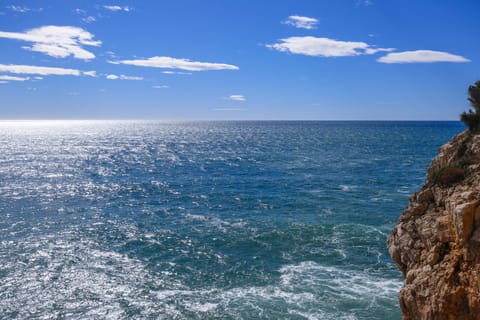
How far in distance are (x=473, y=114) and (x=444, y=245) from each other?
9303mm

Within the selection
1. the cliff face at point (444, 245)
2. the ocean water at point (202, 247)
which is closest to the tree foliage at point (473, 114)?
the cliff face at point (444, 245)

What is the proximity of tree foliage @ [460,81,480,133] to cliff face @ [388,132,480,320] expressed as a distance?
1.76m

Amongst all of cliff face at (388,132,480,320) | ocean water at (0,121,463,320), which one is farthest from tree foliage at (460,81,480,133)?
ocean water at (0,121,463,320)

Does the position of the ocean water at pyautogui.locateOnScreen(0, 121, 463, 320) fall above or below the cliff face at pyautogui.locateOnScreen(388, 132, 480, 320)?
below

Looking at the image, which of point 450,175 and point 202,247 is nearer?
point 450,175

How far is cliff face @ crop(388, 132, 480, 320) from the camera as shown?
13.8 m

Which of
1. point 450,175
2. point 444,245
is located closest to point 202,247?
point 450,175

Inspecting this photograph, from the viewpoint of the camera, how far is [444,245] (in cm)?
1518

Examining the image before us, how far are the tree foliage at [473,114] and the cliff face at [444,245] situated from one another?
1.76 m

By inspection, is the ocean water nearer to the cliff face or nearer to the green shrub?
the cliff face

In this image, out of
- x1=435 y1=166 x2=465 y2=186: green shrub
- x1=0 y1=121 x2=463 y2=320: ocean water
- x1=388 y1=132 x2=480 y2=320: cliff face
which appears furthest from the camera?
x1=0 y1=121 x2=463 y2=320: ocean water

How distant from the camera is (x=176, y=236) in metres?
40.6

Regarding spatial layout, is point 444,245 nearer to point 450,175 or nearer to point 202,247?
point 450,175

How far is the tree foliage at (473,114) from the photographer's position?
66.7ft
